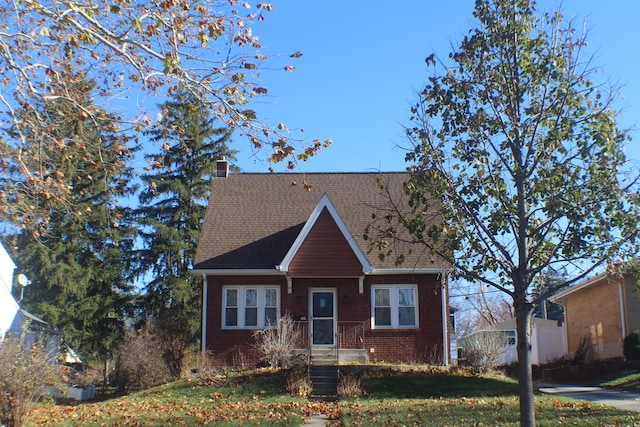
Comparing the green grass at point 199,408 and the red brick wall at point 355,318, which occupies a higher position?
the red brick wall at point 355,318

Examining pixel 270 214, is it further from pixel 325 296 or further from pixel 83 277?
pixel 83 277

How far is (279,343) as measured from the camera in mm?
22109

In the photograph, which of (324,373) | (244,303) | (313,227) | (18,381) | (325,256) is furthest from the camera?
(244,303)

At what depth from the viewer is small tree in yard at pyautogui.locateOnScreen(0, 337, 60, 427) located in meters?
12.4

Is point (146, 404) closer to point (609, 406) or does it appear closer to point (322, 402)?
point (322, 402)

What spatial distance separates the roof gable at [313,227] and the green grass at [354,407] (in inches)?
154

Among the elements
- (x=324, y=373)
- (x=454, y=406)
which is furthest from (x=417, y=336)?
(x=454, y=406)

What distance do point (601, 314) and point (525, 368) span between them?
22.5 metres

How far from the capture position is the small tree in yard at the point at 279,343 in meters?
22.0

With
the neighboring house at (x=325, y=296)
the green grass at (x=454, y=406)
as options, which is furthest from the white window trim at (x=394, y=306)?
the green grass at (x=454, y=406)

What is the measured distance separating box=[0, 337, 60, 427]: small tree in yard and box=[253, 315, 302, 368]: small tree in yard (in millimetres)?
9745

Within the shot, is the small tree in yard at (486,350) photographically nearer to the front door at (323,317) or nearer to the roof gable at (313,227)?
the roof gable at (313,227)

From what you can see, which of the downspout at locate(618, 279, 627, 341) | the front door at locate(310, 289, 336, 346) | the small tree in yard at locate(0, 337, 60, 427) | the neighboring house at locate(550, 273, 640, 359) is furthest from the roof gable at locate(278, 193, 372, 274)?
the downspout at locate(618, 279, 627, 341)

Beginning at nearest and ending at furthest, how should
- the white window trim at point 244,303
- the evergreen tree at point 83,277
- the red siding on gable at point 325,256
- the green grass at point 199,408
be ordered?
the green grass at point 199,408
the red siding on gable at point 325,256
the white window trim at point 244,303
the evergreen tree at point 83,277
